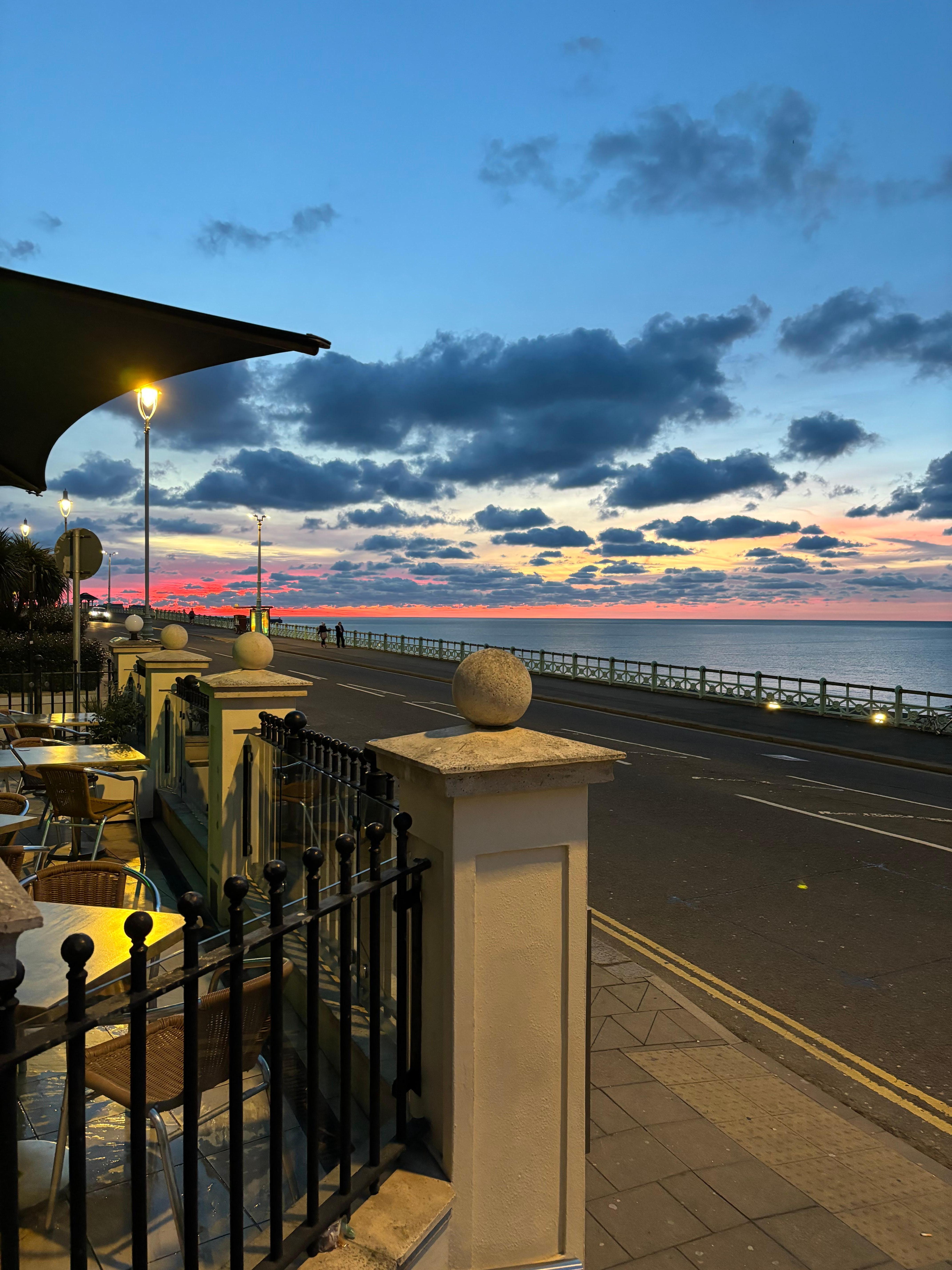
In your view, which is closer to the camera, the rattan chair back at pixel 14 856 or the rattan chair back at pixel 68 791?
the rattan chair back at pixel 14 856

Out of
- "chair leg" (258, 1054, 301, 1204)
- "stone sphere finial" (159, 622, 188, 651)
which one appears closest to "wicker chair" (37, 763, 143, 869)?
"stone sphere finial" (159, 622, 188, 651)

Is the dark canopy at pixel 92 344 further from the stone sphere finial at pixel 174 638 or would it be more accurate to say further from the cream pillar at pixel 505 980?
the stone sphere finial at pixel 174 638

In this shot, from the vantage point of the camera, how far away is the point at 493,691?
9.78ft

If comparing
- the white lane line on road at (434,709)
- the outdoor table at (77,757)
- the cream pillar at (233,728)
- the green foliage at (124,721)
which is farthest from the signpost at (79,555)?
the white lane line on road at (434,709)

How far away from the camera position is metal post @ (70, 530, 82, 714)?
1204cm

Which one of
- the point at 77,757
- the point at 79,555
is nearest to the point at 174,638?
the point at 77,757

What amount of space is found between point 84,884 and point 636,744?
1400cm

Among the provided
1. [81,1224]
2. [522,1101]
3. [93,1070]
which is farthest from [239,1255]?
[522,1101]

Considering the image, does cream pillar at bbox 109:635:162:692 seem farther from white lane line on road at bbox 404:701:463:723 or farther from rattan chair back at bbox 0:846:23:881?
white lane line on road at bbox 404:701:463:723

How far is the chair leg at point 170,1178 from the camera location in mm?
2707

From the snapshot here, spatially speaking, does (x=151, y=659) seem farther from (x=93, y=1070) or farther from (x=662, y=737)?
(x=662, y=737)

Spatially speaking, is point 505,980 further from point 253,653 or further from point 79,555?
point 79,555

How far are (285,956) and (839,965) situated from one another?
14.2 feet

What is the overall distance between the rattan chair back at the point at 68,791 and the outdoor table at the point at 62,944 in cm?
320
